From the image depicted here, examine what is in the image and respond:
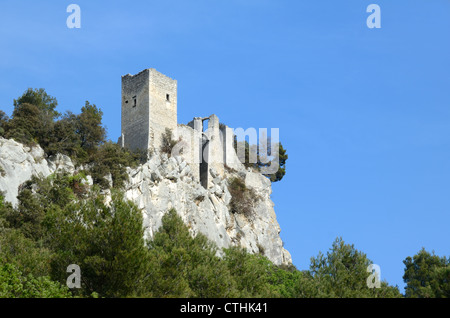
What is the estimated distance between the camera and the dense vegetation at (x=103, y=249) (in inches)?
984

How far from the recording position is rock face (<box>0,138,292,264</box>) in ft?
115

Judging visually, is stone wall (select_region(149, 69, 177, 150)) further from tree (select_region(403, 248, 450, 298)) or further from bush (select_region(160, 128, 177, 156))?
tree (select_region(403, 248, 450, 298))

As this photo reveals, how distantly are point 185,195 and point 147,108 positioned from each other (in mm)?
5472

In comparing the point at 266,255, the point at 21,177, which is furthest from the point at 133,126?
the point at 266,255

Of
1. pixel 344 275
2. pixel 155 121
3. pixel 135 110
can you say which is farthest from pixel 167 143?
pixel 344 275

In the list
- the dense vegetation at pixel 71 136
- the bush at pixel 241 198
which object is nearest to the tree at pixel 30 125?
the dense vegetation at pixel 71 136

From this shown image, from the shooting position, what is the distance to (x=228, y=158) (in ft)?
172

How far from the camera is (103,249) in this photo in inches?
996

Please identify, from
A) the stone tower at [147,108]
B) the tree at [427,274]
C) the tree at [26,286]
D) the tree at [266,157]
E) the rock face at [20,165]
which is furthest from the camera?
the tree at [266,157]

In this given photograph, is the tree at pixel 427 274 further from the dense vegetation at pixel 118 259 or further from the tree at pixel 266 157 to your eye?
the tree at pixel 266 157

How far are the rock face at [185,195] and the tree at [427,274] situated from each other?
1045 cm
